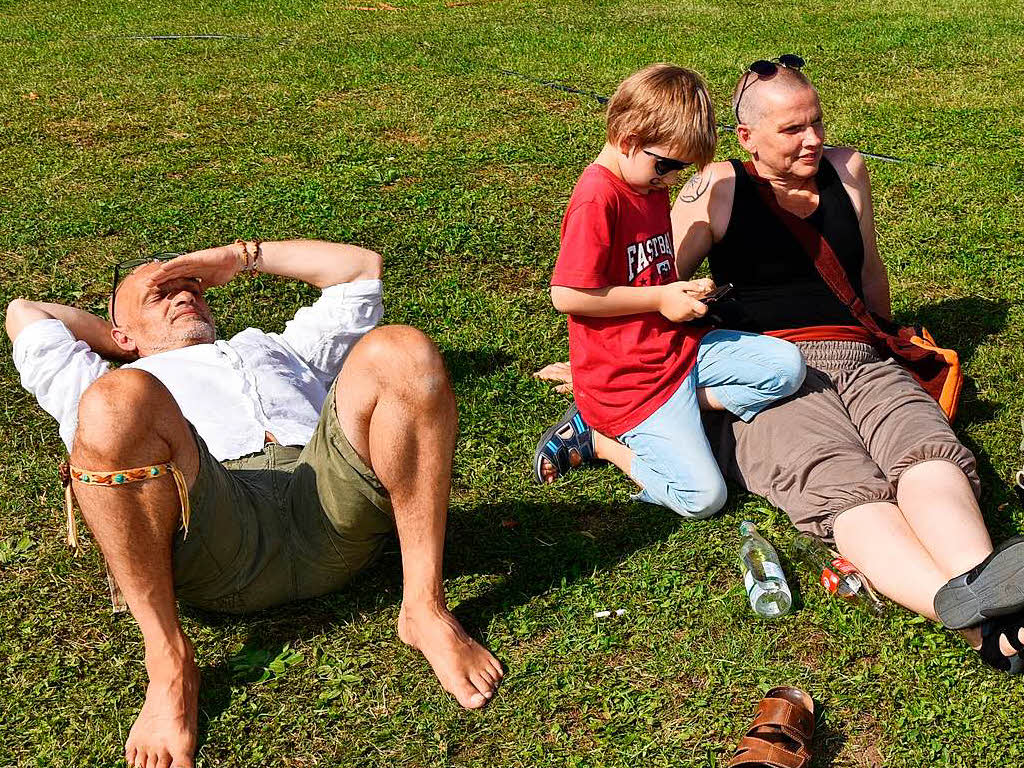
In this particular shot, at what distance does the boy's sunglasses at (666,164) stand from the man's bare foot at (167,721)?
2.24 meters

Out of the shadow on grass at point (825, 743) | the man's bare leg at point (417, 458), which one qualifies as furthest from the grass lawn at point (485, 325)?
the man's bare leg at point (417, 458)

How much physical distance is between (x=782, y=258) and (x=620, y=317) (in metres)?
0.77

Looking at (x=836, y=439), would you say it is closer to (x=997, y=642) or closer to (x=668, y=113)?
(x=997, y=642)

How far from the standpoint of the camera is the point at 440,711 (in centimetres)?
317

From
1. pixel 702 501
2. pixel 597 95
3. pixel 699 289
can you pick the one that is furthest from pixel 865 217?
pixel 597 95

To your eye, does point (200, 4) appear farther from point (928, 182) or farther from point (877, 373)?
point (877, 373)

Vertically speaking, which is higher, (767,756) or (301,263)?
(301,263)

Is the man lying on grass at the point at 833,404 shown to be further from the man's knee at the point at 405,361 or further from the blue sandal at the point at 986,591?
the man's knee at the point at 405,361

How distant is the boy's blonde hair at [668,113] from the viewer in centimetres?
379

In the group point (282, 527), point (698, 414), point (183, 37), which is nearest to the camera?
point (282, 527)

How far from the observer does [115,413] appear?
9.34ft

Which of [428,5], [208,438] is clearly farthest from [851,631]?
[428,5]

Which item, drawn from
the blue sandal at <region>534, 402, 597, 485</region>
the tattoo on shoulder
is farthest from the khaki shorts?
the tattoo on shoulder

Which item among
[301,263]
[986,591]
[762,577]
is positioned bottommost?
[762,577]
